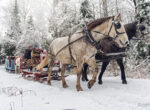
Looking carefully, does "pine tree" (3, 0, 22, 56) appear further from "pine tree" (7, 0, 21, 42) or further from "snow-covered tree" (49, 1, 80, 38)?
"snow-covered tree" (49, 1, 80, 38)

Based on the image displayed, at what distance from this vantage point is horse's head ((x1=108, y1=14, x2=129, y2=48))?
474cm

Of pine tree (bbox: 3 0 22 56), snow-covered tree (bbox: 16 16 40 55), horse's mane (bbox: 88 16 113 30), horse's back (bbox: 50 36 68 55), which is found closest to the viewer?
horse's mane (bbox: 88 16 113 30)

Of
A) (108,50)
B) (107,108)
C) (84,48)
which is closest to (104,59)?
(108,50)

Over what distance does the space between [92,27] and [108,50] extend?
1140 mm

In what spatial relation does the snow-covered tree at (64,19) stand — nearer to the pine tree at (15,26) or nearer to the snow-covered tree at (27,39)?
the snow-covered tree at (27,39)

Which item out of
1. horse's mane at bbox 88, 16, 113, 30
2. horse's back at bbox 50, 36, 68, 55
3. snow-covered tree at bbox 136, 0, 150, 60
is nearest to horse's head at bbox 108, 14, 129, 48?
horse's mane at bbox 88, 16, 113, 30

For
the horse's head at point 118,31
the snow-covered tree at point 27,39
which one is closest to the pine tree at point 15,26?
the snow-covered tree at point 27,39

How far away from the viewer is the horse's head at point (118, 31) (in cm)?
474

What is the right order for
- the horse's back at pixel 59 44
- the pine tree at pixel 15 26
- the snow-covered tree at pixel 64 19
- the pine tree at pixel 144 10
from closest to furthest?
the horse's back at pixel 59 44 → the pine tree at pixel 144 10 → the snow-covered tree at pixel 64 19 → the pine tree at pixel 15 26

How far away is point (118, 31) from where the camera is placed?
477 cm

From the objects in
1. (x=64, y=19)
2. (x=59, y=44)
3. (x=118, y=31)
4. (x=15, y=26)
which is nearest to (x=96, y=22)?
(x=118, y=31)

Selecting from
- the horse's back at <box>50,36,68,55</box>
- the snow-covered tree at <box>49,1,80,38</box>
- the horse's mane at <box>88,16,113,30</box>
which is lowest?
the horse's back at <box>50,36,68,55</box>

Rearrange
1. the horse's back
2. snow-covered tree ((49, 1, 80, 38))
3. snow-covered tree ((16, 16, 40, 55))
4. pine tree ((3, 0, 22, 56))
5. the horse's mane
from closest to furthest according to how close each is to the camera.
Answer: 1. the horse's mane
2. the horse's back
3. snow-covered tree ((49, 1, 80, 38))
4. snow-covered tree ((16, 16, 40, 55))
5. pine tree ((3, 0, 22, 56))

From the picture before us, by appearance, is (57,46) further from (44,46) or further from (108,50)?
(44,46)
